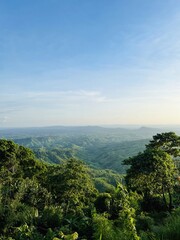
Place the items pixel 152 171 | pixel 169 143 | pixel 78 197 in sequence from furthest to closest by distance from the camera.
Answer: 1. pixel 169 143
2. pixel 78 197
3. pixel 152 171

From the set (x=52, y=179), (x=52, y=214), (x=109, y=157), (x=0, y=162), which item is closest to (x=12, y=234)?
(x=52, y=214)

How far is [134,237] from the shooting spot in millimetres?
4680

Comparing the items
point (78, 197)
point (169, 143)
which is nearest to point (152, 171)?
point (169, 143)

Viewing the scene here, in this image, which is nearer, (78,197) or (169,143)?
(78,197)

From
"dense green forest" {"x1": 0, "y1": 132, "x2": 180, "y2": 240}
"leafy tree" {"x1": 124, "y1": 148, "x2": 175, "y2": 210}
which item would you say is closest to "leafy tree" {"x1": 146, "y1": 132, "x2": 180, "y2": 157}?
"dense green forest" {"x1": 0, "y1": 132, "x2": 180, "y2": 240}

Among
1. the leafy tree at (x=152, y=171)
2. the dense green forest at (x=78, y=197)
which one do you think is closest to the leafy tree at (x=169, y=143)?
the dense green forest at (x=78, y=197)

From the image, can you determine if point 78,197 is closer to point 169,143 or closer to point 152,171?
point 152,171

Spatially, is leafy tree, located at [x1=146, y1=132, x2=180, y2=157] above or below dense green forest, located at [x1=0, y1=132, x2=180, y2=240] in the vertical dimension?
above

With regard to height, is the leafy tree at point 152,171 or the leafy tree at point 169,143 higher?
the leafy tree at point 169,143

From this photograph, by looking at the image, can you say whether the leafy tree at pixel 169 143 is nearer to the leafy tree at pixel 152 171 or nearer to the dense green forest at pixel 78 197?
the dense green forest at pixel 78 197

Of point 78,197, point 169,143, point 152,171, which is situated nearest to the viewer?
point 152,171

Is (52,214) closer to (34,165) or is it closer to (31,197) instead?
(31,197)

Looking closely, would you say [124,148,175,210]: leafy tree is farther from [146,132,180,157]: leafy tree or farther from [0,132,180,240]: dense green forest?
[146,132,180,157]: leafy tree

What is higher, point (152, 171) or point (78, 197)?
point (152, 171)
